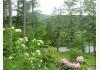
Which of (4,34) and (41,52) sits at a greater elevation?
(4,34)

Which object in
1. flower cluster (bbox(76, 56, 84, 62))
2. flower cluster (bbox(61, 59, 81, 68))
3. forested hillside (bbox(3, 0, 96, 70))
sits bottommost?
flower cluster (bbox(61, 59, 81, 68))

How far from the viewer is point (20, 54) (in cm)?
290

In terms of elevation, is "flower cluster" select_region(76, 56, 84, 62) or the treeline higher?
the treeline

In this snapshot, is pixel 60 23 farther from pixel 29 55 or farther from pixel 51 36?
pixel 29 55

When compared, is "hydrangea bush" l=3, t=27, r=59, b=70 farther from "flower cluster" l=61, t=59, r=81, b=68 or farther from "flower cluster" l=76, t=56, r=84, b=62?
"flower cluster" l=76, t=56, r=84, b=62

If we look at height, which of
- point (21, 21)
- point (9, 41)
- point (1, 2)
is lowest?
point (9, 41)

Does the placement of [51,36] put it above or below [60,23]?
below

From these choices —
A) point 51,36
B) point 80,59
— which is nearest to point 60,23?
point 51,36

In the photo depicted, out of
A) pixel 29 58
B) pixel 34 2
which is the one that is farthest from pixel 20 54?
pixel 34 2

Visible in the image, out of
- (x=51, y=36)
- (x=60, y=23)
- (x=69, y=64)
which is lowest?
(x=69, y=64)

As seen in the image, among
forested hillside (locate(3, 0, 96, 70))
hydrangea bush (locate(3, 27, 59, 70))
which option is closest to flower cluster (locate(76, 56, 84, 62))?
forested hillside (locate(3, 0, 96, 70))

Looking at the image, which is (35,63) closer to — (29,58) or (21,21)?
(29,58)

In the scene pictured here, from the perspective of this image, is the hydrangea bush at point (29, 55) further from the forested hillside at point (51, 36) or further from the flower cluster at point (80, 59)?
the flower cluster at point (80, 59)

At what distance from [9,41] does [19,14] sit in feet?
0.93
